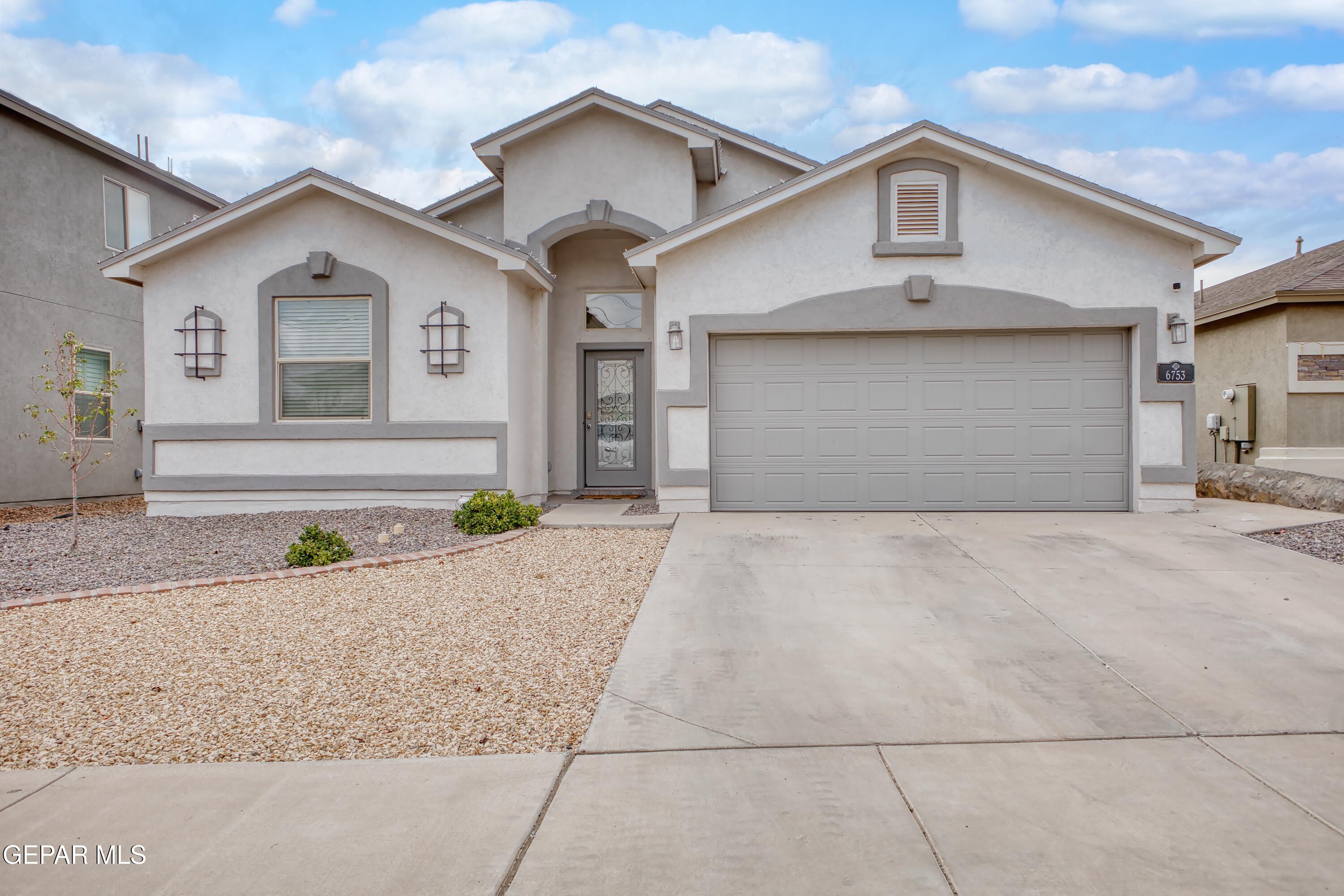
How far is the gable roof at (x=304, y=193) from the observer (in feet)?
31.6

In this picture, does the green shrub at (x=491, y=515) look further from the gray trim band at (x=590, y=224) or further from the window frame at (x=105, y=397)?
the window frame at (x=105, y=397)

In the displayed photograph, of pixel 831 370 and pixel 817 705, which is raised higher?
pixel 831 370

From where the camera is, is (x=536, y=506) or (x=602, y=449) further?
(x=602, y=449)

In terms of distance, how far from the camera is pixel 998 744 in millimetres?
3377

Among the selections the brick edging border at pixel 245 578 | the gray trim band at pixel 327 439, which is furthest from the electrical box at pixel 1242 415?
the brick edging border at pixel 245 578

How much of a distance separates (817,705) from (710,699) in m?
0.53

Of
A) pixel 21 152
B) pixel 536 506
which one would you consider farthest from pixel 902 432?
pixel 21 152

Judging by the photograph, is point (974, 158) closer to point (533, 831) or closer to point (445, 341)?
point (445, 341)

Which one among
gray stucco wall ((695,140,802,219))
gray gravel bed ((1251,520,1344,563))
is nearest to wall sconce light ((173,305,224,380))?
gray stucco wall ((695,140,802,219))

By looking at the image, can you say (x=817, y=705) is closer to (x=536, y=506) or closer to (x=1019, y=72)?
(x=536, y=506)

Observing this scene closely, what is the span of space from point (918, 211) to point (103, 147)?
13241 mm

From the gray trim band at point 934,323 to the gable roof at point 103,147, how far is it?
10818 millimetres

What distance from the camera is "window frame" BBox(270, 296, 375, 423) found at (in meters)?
10.0

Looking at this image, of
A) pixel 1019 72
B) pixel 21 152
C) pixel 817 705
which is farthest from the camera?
pixel 1019 72
